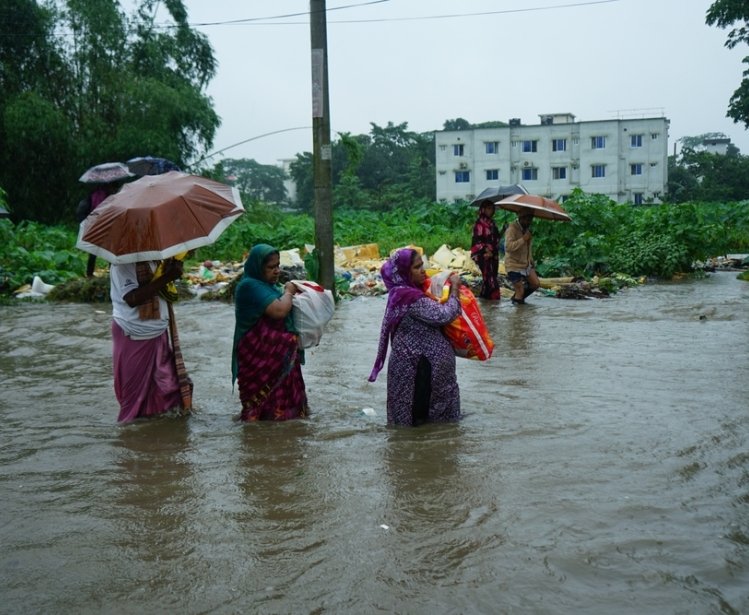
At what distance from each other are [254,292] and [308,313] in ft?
1.31

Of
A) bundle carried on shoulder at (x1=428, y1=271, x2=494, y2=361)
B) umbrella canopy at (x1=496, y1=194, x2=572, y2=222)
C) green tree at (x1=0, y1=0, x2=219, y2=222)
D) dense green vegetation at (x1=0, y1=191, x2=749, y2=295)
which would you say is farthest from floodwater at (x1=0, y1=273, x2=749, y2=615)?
green tree at (x1=0, y1=0, x2=219, y2=222)

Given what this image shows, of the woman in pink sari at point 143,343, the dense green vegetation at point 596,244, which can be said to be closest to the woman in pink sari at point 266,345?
the woman in pink sari at point 143,343

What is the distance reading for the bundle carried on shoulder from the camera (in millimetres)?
5387

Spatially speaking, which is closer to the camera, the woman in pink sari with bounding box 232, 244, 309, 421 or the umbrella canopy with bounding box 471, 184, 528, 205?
the woman in pink sari with bounding box 232, 244, 309, 421

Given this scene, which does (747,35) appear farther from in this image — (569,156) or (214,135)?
(569,156)

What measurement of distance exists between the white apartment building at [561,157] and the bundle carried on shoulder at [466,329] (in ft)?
170

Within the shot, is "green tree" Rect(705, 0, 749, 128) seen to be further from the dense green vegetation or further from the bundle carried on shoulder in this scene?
the bundle carried on shoulder

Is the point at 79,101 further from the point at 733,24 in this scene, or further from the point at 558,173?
the point at 558,173

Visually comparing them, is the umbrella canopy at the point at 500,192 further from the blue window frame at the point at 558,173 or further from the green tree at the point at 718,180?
the blue window frame at the point at 558,173

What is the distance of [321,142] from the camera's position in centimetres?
1093

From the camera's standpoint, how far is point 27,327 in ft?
34.7

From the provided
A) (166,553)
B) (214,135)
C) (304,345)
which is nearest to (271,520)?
(166,553)

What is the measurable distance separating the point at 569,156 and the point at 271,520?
183ft

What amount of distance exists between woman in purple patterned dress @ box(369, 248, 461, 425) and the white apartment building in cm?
5190
